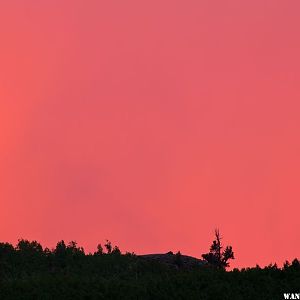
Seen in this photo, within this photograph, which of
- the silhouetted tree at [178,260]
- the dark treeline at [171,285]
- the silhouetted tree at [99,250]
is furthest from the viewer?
the silhouetted tree at [178,260]

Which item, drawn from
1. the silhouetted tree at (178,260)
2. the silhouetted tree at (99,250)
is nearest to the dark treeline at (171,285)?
the silhouetted tree at (99,250)

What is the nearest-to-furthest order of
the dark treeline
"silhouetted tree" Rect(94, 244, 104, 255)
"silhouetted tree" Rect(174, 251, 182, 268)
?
the dark treeline → "silhouetted tree" Rect(94, 244, 104, 255) → "silhouetted tree" Rect(174, 251, 182, 268)

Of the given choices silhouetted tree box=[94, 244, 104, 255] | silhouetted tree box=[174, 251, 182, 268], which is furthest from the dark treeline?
silhouetted tree box=[174, 251, 182, 268]

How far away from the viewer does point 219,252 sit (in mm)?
66562

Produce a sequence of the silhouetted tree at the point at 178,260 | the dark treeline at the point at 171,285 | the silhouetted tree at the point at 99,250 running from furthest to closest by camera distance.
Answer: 1. the silhouetted tree at the point at 178,260
2. the silhouetted tree at the point at 99,250
3. the dark treeline at the point at 171,285

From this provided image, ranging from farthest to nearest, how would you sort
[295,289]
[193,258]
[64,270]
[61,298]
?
1. [193,258]
2. [64,270]
3. [295,289]
4. [61,298]

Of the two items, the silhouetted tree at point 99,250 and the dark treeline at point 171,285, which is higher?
the silhouetted tree at point 99,250

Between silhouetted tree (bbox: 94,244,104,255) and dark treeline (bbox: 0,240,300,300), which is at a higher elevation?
silhouetted tree (bbox: 94,244,104,255)

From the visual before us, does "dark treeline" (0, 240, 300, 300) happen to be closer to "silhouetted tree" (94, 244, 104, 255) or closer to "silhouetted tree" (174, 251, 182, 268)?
"silhouetted tree" (94, 244, 104, 255)

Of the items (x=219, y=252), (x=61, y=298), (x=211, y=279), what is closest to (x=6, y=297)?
(x=61, y=298)

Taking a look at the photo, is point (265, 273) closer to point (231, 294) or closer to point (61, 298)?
point (231, 294)

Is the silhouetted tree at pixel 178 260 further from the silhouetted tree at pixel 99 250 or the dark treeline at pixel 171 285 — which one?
the dark treeline at pixel 171 285

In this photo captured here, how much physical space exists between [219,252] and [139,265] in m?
9.13

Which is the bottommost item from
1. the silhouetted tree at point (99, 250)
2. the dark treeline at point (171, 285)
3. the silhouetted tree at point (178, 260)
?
the dark treeline at point (171, 285)
